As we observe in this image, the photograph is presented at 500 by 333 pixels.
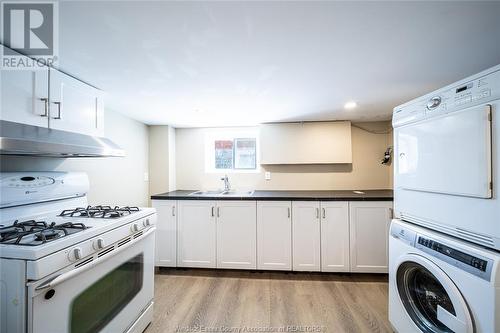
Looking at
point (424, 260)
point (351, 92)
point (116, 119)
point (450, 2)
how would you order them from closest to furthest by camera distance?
1. point (450, 2)
2. point (424, 260)
3. point (351, 92)
4. point (116, 119)

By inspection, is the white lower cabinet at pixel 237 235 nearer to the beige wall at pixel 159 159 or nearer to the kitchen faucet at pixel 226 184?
the kitchen faucet at pixel 226 184

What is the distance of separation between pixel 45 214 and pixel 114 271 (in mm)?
711

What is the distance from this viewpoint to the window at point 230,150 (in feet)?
10.3

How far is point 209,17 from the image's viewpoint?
0.91 m

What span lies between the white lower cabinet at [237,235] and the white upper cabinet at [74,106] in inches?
58.9

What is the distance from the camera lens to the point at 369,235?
88.6 inches

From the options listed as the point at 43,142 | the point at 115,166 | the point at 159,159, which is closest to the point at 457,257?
the point at 43,142

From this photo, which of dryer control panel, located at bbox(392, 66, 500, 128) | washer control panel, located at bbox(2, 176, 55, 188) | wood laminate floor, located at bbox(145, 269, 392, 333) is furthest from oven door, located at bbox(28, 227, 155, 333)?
dryer control panel, located at bbox(392, 66, 500, 128)

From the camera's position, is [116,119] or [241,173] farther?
[241,173]

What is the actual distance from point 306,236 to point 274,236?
373mm

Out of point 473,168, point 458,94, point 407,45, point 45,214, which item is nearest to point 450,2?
point 407,45

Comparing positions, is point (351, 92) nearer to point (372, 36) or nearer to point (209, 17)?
point (372, 36)

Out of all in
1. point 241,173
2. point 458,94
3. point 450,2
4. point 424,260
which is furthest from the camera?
point 241,173

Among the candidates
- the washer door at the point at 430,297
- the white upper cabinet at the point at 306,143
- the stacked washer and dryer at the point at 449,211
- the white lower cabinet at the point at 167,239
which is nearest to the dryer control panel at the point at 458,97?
the stacked washer and dryer at the point at 449,211
